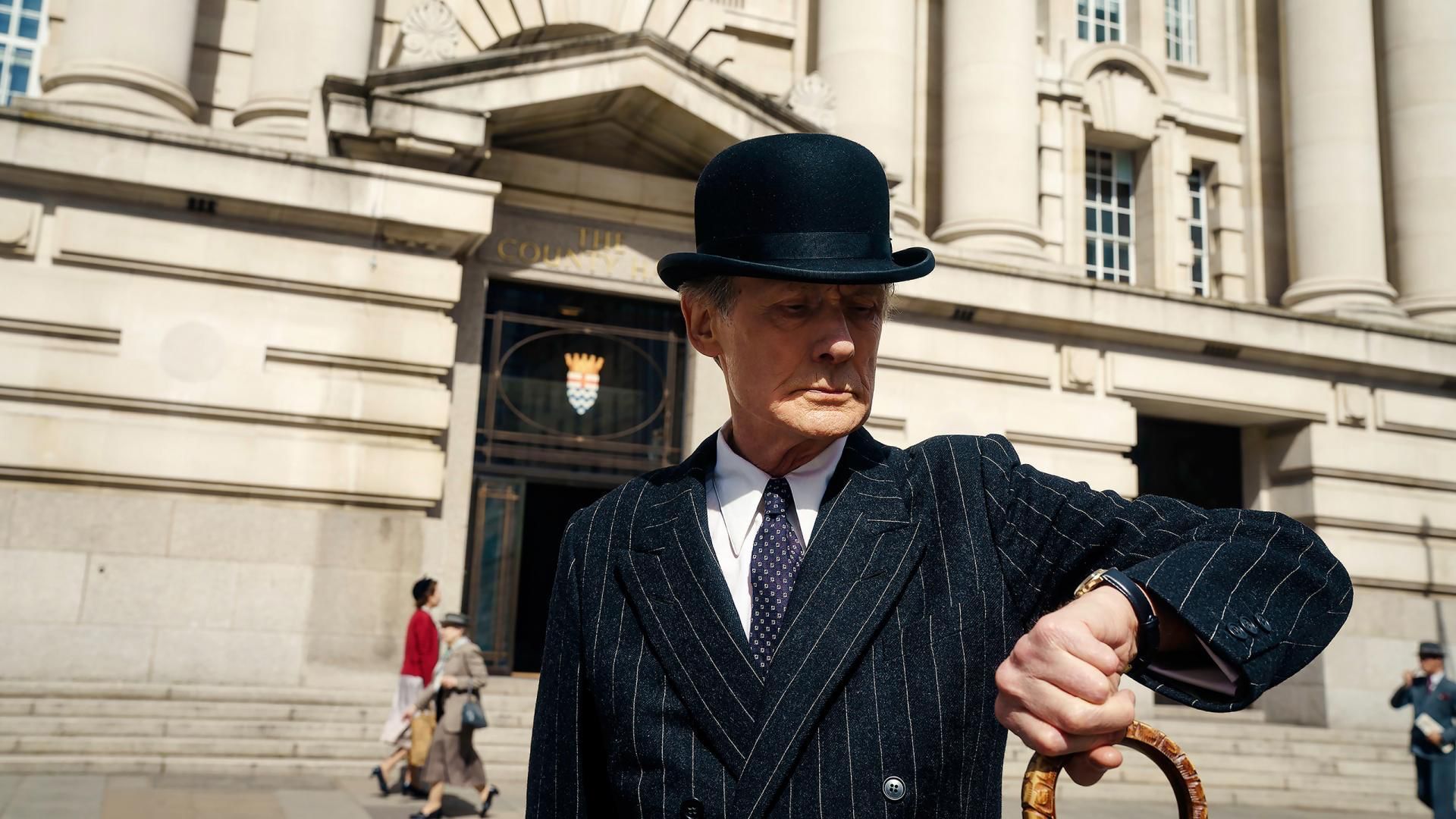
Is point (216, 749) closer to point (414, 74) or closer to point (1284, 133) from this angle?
point (414, 74)

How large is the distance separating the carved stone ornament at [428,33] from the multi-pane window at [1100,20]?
36.9 ft

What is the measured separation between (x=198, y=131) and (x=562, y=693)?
12.4 m

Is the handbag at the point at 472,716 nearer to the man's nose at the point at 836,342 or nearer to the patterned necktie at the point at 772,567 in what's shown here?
the patterned necktie at the point at 772,567

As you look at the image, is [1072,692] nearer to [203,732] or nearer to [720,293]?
[720,293]

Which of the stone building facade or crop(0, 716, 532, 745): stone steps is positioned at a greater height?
the stone building facade

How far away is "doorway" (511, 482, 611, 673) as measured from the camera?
1588 cm

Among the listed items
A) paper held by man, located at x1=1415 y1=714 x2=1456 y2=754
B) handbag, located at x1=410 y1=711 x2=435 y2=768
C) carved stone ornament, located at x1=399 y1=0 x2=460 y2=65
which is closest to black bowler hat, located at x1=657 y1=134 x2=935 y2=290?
handbag, located at x1=410 y1=711 x2=435 y2=768

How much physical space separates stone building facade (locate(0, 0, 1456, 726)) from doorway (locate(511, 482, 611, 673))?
0.08 m

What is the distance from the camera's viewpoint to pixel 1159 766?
169cm

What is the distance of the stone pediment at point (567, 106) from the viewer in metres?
13.1

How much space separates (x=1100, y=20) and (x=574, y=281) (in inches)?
436

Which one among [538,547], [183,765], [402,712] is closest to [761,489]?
[402,712]

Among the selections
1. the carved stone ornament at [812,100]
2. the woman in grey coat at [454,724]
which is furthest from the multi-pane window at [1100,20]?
the woman in grey coat at [454,724]

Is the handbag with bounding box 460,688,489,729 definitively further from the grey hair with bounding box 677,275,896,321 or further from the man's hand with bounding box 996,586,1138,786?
the man's hand with bounding box 996,586,1138,786
